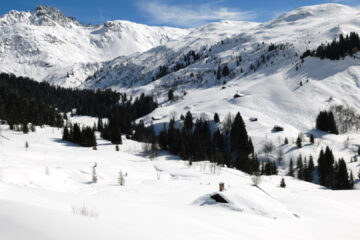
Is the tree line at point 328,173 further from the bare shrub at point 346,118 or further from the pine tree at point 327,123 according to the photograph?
the bare shrub at point 346,118

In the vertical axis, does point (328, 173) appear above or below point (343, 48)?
below

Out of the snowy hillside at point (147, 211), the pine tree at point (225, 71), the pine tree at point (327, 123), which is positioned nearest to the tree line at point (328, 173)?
the pine tree at point (327, 123)

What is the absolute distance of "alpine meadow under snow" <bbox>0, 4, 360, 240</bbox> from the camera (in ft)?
23.4

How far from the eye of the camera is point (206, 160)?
6606cm

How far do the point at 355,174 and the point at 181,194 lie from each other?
→ 2753 inches

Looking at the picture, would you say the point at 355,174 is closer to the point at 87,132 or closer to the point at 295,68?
the point at 87,132

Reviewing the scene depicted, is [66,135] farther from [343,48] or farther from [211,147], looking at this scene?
[343,48]

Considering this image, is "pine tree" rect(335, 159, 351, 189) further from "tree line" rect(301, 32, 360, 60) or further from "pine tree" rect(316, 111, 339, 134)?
"tree line" rect(301, 32, 360, 60)

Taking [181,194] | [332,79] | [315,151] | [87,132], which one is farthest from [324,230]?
[332,79]

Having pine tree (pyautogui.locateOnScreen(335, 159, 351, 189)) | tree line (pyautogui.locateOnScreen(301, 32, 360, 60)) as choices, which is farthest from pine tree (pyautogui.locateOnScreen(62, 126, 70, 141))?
tree line (pyautogui.locateOnScreen(301, 32, 360, 60))

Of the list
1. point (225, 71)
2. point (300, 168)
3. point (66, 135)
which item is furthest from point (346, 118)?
point (66, 135)

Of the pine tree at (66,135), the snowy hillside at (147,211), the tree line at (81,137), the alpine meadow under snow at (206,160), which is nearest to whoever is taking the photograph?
the snowy hillside at (147,211)

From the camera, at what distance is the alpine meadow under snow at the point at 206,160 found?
23.4 ft

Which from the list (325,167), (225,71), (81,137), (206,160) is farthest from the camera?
(225,71)
